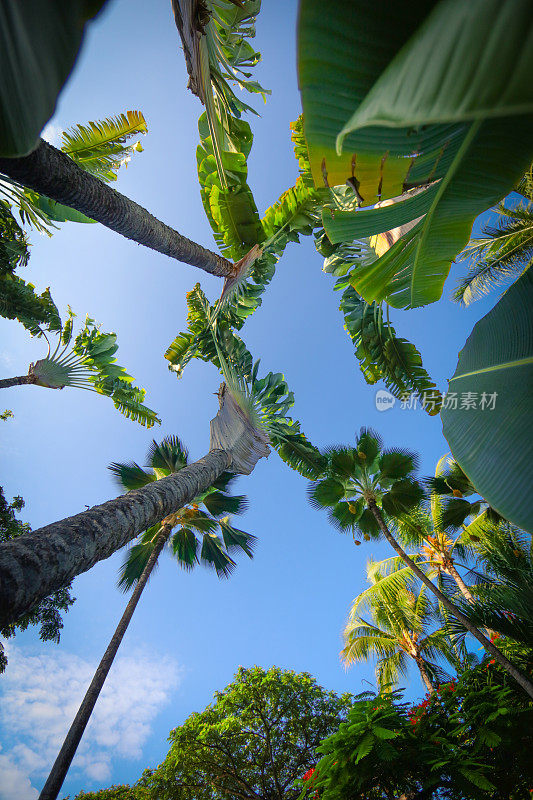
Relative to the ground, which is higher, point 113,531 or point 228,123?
point 228,123

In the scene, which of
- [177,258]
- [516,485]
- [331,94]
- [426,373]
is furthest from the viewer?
[426,373]

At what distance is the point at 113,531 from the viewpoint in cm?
305

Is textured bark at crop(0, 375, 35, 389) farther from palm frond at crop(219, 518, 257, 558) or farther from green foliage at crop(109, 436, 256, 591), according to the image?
palm frond at crop(219, 518, 257, 558)

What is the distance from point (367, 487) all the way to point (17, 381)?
31.8ft

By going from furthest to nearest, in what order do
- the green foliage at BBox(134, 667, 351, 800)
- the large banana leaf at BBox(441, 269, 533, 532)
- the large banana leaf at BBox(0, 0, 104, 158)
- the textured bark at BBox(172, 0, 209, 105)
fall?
the green foliage at BBox(134, 667, 351, 800) < the textured bark at BBox(172, 0, 209, 105) < the large banana leaf at BBox(441, 269, 533, 532) < the large banana leaf at BBox(0, 0, 104, 158)

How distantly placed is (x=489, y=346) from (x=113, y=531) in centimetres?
322

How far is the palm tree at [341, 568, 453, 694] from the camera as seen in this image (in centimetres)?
1038

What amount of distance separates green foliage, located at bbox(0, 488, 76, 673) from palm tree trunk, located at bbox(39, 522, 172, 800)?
479 cm

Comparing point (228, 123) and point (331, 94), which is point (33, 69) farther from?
point (228, 123)

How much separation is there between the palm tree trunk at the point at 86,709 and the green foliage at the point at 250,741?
478 centimetres

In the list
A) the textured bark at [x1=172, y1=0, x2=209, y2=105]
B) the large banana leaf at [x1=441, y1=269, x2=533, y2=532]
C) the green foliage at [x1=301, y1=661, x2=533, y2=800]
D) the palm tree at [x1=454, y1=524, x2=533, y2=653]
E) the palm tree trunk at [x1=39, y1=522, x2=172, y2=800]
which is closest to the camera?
the large banana leaf at [x1=441, y1=269, x2=533, y2=532]

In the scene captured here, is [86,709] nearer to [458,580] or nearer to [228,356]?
[228,356]

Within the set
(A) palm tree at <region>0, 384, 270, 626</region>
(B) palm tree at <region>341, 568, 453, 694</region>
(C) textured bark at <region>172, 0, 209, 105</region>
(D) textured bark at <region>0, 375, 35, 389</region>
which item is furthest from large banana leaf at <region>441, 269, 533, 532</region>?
(B) palm tree at <region>341, 568, 453, 694</region>

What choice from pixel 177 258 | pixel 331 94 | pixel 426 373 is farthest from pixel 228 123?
pixel 426 373
